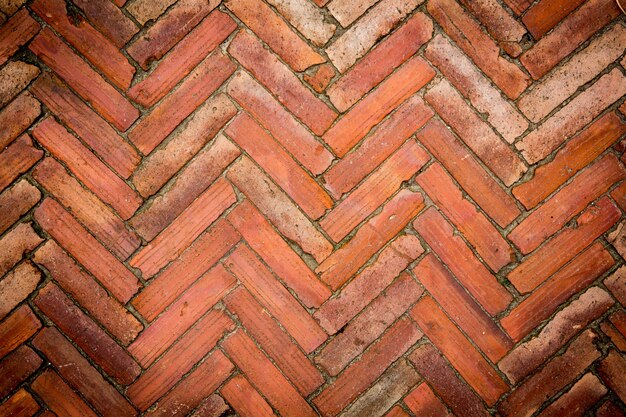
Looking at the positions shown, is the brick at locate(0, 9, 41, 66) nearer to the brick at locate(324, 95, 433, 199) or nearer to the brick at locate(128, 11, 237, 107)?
A: the brick at locate(128, 11, 237, 107)

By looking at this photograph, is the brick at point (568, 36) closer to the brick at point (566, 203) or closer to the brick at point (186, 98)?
the brick at point (566, 203)

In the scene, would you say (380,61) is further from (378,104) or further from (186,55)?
(186,55)

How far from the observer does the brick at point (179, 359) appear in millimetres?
1688

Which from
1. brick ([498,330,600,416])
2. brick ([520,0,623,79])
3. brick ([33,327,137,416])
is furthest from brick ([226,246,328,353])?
brick ([520,0,623,79])

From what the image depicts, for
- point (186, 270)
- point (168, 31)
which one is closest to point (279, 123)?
point (168, 31)

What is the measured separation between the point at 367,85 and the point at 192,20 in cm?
79

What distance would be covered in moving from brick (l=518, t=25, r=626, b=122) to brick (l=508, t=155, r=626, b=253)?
1.03 feet

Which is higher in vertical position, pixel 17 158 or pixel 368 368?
pixel 17 158

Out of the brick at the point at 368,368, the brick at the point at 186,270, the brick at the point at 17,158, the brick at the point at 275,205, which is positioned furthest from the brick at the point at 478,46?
the brick at the point at 17,158

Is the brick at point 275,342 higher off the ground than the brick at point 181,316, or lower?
lower

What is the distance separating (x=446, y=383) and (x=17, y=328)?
5.85 feet

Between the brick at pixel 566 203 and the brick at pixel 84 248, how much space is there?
1637 millimetres

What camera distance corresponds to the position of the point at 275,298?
5.57ft

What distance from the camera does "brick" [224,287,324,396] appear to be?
169 cm
